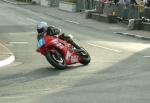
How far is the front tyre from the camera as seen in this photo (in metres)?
15.8

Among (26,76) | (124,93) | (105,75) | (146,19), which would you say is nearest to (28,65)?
(26,76)

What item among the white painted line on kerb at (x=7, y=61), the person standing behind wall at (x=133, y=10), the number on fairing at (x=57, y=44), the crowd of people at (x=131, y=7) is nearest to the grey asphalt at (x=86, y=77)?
the white painted line on kerb at (x=7, y=61)

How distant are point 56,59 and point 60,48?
0.33 meters

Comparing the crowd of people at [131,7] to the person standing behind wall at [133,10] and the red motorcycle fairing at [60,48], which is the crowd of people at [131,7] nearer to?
the person standing behind wall at [133,10]

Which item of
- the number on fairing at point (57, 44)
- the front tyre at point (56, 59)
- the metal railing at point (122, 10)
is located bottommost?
the metal railing at point (122, 10)

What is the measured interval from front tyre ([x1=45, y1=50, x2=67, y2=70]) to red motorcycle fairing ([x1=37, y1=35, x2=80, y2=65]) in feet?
0.35

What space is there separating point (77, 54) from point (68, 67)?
19.6 inches

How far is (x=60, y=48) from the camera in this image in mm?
16062

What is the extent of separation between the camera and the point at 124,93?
10938 mm

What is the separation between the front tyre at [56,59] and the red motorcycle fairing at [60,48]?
0.11 m

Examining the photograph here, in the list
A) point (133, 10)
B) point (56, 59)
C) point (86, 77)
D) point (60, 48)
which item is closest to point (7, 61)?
point (56, 59)

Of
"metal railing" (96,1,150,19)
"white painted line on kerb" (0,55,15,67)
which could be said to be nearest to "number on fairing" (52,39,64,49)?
"white painted line on kerb" (0,55,15,67)

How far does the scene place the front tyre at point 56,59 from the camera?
15.8m

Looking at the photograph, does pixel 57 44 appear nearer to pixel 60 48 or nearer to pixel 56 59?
pixel 60 48
